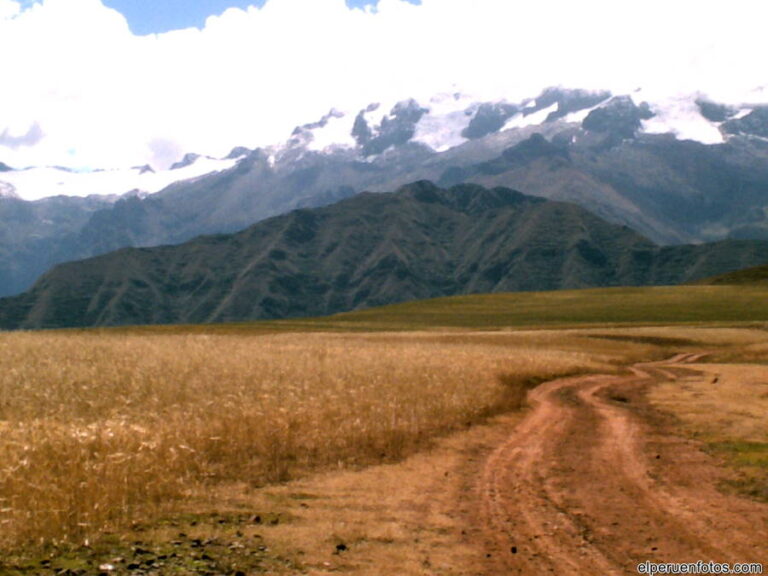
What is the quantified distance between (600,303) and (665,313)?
21172 mm

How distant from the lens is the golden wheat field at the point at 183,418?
12.6 meters

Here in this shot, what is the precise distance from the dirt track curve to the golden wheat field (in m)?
3.43

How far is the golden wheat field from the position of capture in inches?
498

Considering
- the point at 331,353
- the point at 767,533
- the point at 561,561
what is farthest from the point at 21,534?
the point at 331,353

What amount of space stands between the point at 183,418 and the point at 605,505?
32.8ft

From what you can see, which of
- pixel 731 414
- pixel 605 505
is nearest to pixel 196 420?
pixel 605 505

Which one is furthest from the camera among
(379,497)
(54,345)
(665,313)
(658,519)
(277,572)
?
(665,313)

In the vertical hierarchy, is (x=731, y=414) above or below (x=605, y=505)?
below

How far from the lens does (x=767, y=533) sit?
1197 centimetres

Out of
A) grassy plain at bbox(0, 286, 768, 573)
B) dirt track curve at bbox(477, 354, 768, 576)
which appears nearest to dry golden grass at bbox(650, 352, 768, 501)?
grassy plain at bbox(0, 286, 768, 573)

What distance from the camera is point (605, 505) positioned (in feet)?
45.5

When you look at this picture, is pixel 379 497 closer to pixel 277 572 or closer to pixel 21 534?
pixel 277 572

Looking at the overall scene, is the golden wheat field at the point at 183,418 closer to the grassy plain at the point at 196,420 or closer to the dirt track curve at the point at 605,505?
the grassy plain at the point at 196,420

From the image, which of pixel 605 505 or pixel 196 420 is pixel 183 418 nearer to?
pixel 196 420
